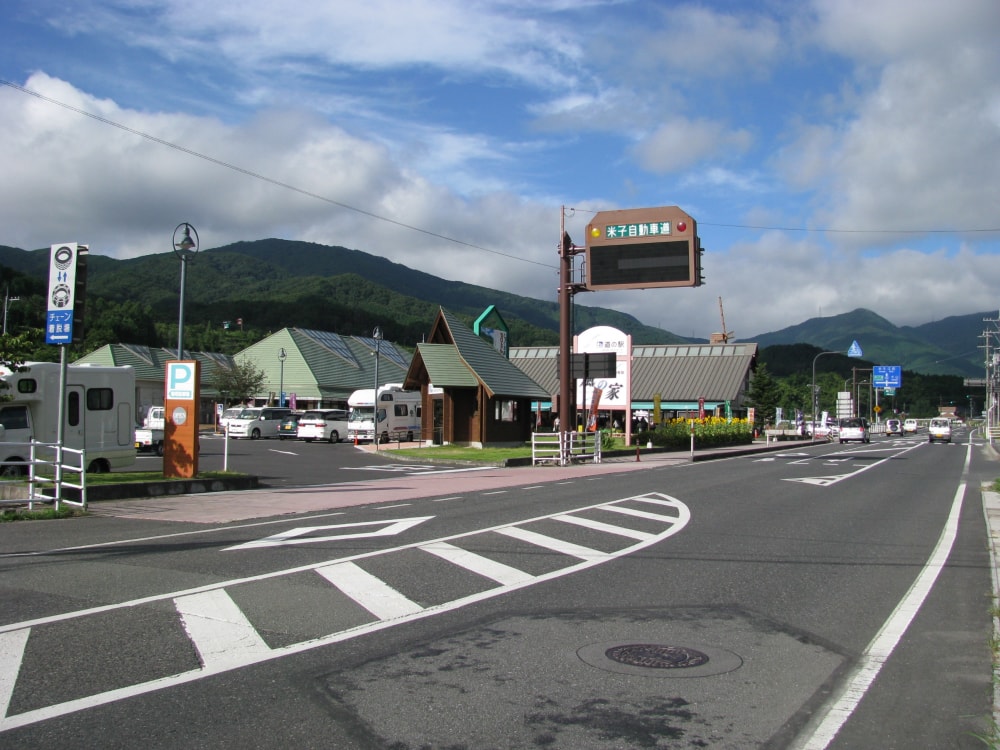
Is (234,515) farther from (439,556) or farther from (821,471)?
(821,471)

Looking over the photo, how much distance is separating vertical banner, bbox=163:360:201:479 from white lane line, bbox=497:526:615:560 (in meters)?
8.81

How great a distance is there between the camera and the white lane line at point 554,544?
998 centimetres

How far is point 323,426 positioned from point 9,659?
4015 centimetres

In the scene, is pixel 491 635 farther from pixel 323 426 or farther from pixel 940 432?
pixel 940 432

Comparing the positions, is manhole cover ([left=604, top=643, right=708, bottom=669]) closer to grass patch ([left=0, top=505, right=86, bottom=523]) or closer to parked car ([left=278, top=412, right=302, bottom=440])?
grass patch ([left=0, top=505, right=86, bottom=523])

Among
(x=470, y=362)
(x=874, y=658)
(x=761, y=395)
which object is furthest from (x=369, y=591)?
(x=761, y=395)

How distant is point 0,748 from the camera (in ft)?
13.6

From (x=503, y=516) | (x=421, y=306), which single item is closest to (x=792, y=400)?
(x=421, y=306)

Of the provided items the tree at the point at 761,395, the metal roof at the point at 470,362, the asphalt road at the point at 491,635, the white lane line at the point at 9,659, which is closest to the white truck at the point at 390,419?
the metal roof at the point at 470,362

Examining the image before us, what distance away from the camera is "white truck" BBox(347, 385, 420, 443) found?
4412 centimetres

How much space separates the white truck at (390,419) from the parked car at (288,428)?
332 centimetres

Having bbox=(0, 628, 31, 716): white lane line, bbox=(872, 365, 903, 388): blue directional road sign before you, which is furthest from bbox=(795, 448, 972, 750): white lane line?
bbox=(872, 365, 903, 388): blue directional road sign

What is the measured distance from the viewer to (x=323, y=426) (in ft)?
148

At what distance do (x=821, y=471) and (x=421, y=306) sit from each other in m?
138
